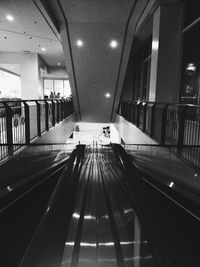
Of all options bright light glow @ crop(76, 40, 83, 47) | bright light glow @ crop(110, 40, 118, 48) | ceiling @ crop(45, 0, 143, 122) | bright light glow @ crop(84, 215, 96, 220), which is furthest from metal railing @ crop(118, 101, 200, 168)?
bright light glow @ crop(76, 40, 83, 47)

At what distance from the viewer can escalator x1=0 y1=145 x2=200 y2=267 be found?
6.24 feet

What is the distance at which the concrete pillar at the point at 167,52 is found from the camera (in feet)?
23.2

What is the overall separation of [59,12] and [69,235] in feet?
25.7

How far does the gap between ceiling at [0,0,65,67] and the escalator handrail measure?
6343 mm

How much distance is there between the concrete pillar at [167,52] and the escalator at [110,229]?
4785mm

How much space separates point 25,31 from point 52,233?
385 inches

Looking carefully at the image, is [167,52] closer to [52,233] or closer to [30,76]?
[52,233]

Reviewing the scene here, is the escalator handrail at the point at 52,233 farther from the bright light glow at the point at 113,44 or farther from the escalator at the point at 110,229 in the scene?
the bright light glow at the point at 113,44

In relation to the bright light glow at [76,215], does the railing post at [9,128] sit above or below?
above

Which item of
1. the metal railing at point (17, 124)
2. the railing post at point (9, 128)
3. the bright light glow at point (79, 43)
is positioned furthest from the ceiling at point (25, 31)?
the railing post at point (9, 128)

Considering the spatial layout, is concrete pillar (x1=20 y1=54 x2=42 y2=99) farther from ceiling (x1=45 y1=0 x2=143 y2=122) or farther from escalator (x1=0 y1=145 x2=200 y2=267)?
escalator (x1=0 y1=145 x2=200 y2=267)

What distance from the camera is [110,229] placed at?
243cm

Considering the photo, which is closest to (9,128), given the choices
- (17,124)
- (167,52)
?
(17,124)

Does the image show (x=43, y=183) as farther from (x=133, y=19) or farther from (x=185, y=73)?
(x=133, y=19)
